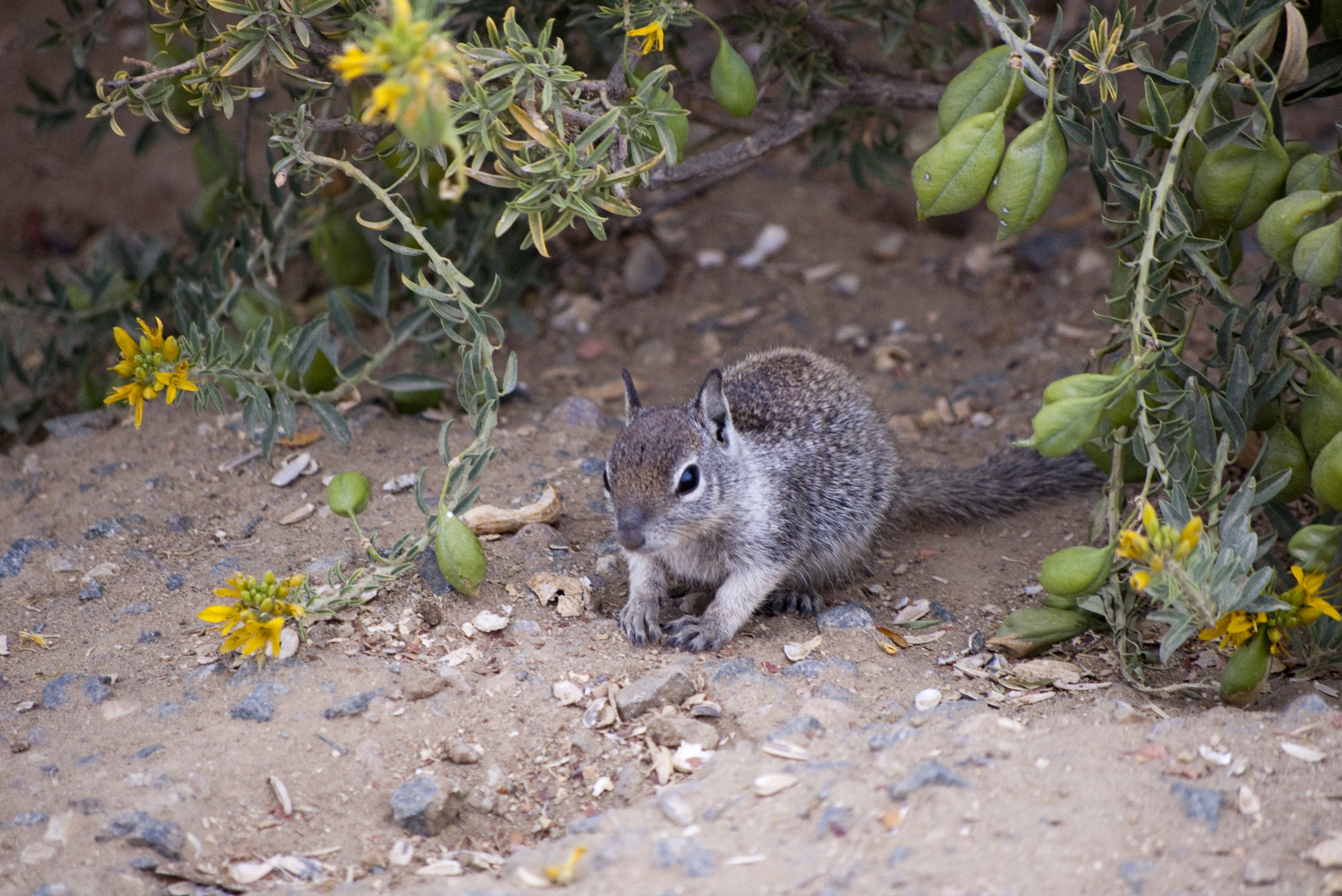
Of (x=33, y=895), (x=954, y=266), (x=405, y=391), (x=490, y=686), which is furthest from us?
(x=954, y=266)

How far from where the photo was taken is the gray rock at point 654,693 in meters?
3.13

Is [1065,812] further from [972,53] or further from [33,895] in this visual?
[972,53]

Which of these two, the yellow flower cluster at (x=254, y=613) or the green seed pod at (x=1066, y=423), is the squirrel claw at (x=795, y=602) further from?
the yellow flower cluster at (x=254, y=613)

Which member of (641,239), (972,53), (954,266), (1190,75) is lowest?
(954,266)

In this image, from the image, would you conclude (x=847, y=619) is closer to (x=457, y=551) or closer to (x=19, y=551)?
(x=457, y=551)

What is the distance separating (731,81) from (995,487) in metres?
1.98

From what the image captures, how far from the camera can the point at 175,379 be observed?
3.37 meters

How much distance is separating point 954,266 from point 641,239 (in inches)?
68.1

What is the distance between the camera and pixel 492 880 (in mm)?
2416

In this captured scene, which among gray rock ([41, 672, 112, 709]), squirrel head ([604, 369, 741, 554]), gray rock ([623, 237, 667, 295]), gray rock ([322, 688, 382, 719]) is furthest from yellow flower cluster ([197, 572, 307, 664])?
gray rock ([623, 237, 667, 295])

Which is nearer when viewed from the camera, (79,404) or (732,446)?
(732,446)

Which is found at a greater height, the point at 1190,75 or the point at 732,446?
the point at 1190,75

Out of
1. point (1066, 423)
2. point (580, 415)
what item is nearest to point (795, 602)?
point (580, 415)

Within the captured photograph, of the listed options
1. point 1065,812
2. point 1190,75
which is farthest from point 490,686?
point 1190,75
